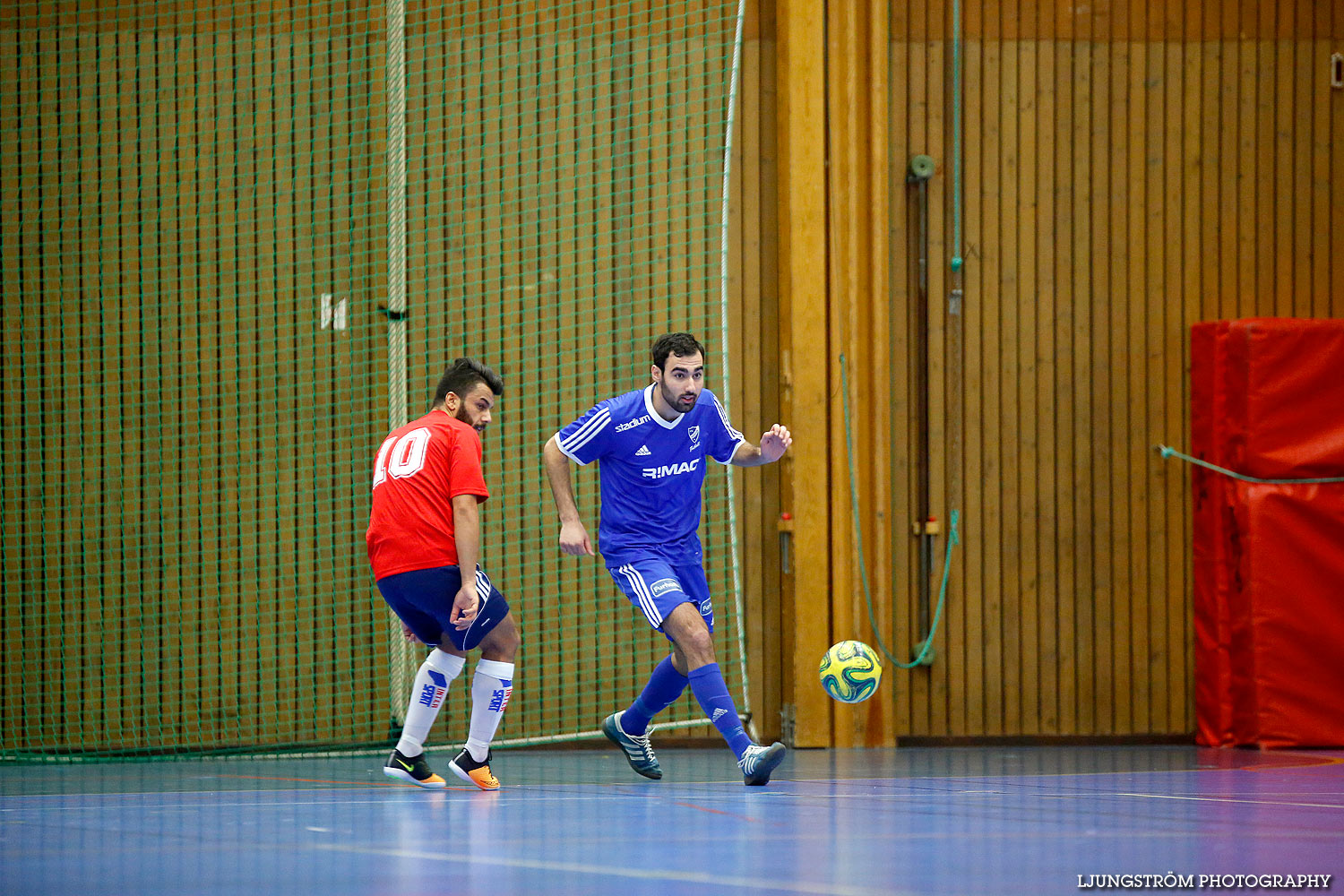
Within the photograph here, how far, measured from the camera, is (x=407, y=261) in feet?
29.9

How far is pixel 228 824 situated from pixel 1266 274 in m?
7.60

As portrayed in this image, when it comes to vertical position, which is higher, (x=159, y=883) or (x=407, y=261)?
(x=407, y=261)

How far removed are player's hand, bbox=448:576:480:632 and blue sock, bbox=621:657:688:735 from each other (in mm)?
1083

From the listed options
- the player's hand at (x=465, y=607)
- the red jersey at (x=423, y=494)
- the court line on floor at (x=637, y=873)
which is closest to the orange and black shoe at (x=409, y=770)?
the player's hand at (x=465, y=607)

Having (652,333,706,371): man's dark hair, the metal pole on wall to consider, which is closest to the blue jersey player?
(652,333,706,371): man's dark hair

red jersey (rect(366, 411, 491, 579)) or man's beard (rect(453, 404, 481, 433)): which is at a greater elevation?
man's beard (rect(453, 404, 481, 433))

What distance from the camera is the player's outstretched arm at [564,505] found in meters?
6.38

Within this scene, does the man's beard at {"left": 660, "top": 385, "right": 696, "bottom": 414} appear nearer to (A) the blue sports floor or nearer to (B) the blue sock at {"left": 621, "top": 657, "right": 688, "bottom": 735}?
(B) the blue sock at {"left": 621, "top": 657, "right": 688, "bottom": 735}

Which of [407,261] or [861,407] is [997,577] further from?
[407,261]

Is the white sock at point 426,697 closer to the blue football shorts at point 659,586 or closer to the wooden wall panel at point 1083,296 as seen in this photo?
the blue football shorts at point 659,586

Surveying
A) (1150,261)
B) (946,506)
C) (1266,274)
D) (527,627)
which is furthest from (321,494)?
(1266,274)

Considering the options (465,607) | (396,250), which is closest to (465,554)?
(465,607)

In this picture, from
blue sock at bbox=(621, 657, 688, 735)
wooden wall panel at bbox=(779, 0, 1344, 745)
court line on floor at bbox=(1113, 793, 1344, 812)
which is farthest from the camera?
wooden wall panel at bbox=(779, 0, 1344, 745)

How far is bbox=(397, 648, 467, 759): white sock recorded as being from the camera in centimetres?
618
